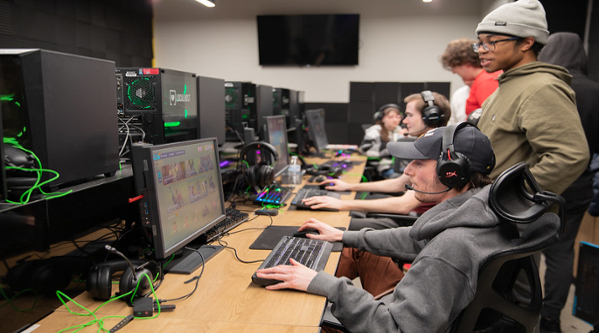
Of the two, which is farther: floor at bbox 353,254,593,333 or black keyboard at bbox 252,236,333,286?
floor at bbox 353,254,593,333

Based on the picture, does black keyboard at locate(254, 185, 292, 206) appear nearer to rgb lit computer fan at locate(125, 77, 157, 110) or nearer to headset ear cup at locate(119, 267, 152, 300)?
rgb lit computer fan at locate(125, 77, 157, 110)

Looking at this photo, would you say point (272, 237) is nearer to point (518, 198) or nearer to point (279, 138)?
point (518, 198)

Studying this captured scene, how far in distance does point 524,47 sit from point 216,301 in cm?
168

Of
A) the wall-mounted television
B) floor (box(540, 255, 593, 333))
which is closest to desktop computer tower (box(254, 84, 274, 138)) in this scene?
floor (box(540, 255, 593, 333))

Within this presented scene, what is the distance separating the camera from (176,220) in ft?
4.46

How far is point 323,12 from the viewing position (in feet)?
20.6

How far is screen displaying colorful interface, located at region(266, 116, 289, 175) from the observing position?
261 cm

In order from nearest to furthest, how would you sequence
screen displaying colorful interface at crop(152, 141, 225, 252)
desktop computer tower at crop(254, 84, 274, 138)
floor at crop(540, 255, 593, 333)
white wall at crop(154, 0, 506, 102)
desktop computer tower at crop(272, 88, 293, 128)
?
screen displaying colorful interface at crop(152, 141, 225, 252)
floor at crop(540, 255, 593, 333)
desktop computer tower at crop(254, 84, 274, 138)
desktop computer tower at crop(272, 88, 293, 128)
white wall at crop(154, 0, 506, 102)

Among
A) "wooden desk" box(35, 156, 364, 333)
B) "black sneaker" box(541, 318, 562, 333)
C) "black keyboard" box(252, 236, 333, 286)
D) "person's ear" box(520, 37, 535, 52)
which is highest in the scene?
"person's ear" box(520, 37, 535, 52)

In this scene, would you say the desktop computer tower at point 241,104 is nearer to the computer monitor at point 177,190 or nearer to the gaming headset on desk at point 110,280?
the computer monitor at point 177,190

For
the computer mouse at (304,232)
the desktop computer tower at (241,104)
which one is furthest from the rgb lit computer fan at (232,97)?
the computer mouse at (304,232)

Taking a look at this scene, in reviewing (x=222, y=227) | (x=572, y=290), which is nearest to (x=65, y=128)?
(x=222, y=227)

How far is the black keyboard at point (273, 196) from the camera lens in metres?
2.24

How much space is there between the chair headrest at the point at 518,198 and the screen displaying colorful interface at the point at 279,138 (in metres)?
1.71
